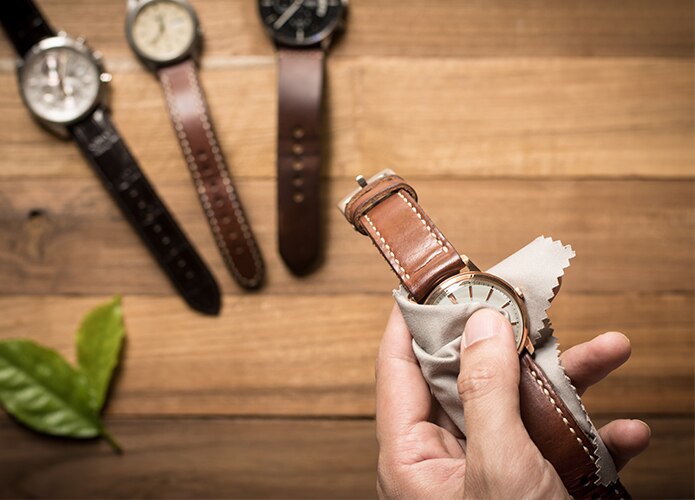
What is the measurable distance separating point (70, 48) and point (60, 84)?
0.07 m

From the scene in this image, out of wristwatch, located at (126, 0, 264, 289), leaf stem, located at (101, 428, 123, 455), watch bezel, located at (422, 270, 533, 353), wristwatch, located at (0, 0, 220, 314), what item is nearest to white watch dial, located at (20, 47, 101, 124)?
wristwatch, located at (0, 0, 220, 314)

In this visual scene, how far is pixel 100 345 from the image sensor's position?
122 centimetres

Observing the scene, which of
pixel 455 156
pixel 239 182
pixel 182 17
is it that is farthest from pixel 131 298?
pixel 455 156

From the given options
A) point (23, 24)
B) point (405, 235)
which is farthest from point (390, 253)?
point (23, 24)

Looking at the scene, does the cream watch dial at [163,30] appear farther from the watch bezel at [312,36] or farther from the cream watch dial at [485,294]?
the cream watch dial at [485,294]

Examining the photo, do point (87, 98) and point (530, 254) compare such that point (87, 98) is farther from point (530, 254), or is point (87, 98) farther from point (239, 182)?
point (530, 254)

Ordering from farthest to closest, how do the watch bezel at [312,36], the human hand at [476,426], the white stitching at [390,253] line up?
the watch bezel at [312,36], the white stitching at [390,253], the human hand at [476,426]

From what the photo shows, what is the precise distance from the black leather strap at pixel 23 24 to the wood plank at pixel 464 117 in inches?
5.8

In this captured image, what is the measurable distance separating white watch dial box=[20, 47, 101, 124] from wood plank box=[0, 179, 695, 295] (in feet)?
0.44

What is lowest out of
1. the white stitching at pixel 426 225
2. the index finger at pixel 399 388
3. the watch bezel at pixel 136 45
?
the index finger at pixel 399 388

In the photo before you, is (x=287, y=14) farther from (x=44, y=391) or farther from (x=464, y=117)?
(x=44, y=391)

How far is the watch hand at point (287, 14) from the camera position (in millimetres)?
1175

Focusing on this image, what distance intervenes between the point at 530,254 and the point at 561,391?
0.51 feet

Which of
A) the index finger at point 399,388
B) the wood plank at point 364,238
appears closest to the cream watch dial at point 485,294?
the index finger at point 399,388
